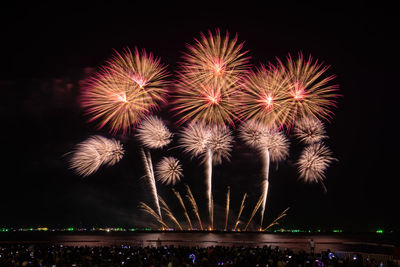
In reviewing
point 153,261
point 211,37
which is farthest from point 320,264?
point 211,37

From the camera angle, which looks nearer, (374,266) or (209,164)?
(374,266)

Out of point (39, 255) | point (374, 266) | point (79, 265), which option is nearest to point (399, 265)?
point (374, 266)

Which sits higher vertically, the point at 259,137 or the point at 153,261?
the point at 259,137

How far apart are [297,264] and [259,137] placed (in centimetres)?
1938

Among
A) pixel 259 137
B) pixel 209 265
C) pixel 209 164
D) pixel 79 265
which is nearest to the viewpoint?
pixel 209 265

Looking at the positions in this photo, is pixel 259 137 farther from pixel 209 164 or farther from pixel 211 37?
pixel 211 37

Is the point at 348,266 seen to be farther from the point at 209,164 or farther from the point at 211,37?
the point at 209,164

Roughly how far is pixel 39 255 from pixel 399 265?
59.5 ft

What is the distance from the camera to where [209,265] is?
58.0ft

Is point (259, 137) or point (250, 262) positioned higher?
point (259, 137)

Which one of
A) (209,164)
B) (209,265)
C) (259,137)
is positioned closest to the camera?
(209,265)

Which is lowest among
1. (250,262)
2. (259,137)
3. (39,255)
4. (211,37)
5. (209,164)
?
(39,255)

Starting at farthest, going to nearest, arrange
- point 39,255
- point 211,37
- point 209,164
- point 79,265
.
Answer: point 209,164 → point 211,37 → point 39,255 → point 79,265

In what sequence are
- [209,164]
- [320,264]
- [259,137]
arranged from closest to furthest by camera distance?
[320,264] → [259,137] → [209,164]
